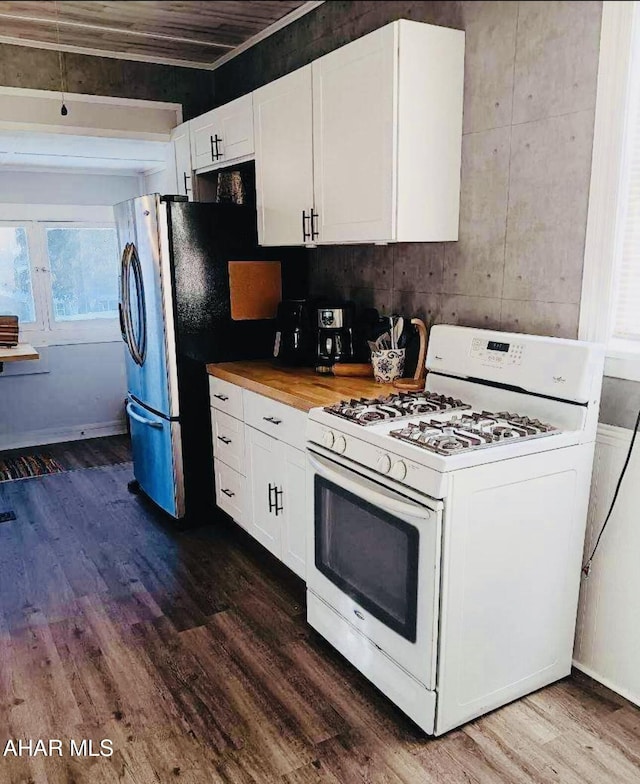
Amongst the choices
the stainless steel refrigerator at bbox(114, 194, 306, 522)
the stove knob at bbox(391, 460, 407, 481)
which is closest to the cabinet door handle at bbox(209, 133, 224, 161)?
the stainless steel refrigerator at bbox(114, 194, 306, 522)

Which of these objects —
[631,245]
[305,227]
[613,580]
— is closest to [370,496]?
[613,580]

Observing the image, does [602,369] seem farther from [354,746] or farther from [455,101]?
[354,746]

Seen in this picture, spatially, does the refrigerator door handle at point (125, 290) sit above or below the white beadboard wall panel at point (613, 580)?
above

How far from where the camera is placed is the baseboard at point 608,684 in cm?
216

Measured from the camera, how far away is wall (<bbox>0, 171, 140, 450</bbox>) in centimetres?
531

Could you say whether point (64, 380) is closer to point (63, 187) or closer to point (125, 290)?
point (63, 187)

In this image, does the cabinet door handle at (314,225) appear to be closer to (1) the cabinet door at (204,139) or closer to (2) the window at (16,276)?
(1) the cabinet door at (204,139)

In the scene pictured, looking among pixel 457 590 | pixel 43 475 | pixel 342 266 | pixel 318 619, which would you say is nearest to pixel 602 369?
pixel 457 590

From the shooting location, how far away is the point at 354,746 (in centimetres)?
199

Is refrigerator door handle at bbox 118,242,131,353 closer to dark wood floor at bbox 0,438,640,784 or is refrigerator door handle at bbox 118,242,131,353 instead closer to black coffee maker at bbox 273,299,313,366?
black coffee maker at bbox 273,299,313,366

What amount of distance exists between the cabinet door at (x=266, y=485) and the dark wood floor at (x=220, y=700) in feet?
0.66

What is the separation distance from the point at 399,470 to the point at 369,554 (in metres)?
0.37

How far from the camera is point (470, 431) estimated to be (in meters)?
1.99

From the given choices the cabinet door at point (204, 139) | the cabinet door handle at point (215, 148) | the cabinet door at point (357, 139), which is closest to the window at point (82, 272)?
the cabinet door at point (204, 139)
